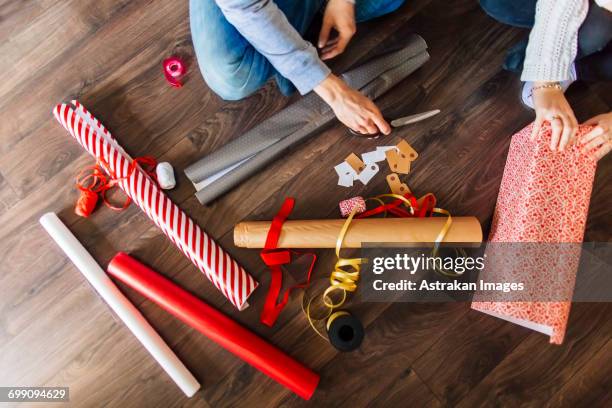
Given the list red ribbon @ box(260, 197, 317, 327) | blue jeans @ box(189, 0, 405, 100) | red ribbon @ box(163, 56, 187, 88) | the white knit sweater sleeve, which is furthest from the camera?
red ribbon @ box(163, 56, 187, 88)

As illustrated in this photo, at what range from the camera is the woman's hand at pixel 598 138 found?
1086 millimetres

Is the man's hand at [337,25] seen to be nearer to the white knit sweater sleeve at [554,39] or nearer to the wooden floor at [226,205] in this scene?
the wooden floor at [226,205]

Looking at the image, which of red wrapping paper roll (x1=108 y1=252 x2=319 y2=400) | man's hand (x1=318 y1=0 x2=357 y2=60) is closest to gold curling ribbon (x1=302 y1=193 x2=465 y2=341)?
red wrapping paper roll (x1=108 y1=252 x2=319 y2=400)

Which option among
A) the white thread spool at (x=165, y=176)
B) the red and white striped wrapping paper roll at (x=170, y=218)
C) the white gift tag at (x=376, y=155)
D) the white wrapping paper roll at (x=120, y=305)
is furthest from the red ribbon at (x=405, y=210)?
the white wrapping paper roll at (x=120, y=305)

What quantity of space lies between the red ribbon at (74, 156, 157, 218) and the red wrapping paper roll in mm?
160

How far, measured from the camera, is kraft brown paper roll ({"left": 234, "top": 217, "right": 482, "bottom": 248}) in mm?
1159

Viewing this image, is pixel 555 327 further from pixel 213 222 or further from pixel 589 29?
pixel 213 222

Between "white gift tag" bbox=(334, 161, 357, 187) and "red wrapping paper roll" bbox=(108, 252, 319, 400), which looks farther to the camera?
"white gift tag" bbox=(334, 161, 357, 187)

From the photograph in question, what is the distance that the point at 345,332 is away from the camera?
1.19 m

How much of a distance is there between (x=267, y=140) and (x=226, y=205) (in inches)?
8.7

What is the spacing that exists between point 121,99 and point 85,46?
8.3 inches

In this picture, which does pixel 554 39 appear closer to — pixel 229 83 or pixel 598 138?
pixel 598 138

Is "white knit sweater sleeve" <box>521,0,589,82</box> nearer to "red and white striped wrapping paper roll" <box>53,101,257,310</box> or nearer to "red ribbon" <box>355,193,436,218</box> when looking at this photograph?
"red ribbon" <box>355,193,436,218</box>

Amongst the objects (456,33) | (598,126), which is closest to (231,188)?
(456,33)
